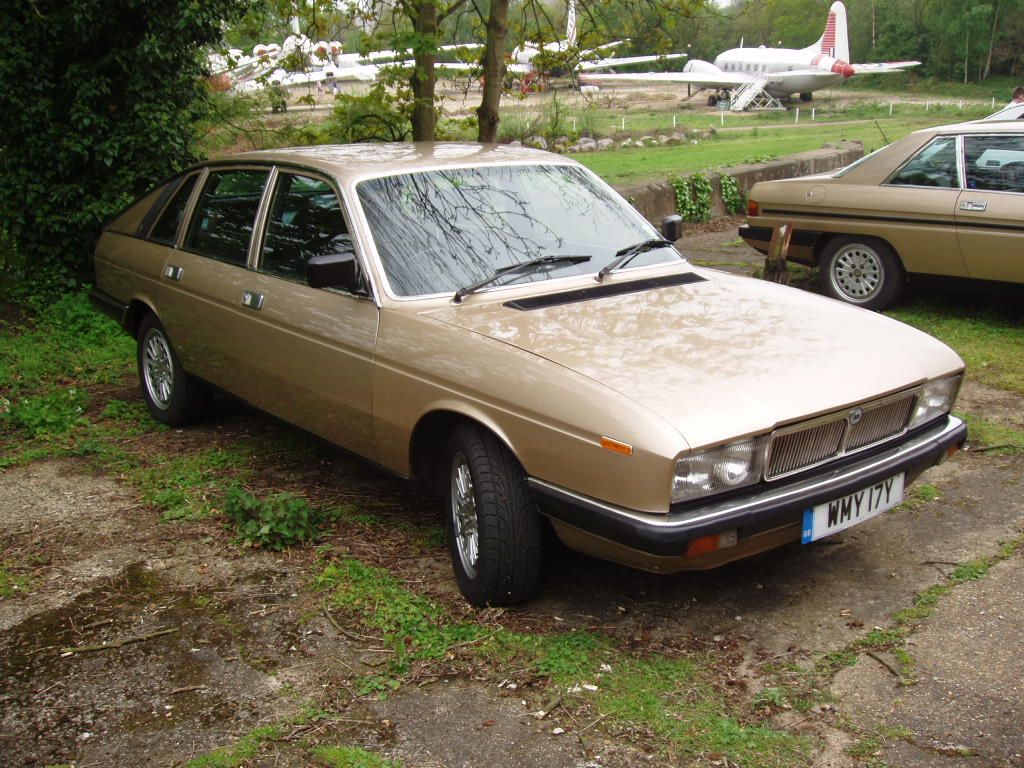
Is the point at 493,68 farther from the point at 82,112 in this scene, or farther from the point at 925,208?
the point at 925,208

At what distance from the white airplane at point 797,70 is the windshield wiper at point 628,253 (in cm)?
5516

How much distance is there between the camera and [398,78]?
862 centimetres

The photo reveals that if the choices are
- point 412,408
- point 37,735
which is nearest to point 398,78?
point 412,408

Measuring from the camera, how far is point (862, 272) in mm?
8375

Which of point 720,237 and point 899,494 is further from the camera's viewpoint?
point 720,237

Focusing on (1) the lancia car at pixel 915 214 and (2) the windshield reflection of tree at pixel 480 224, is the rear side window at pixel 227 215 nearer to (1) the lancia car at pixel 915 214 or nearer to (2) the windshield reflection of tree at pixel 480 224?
(2) the windshield reflection of tree at pixel 480 224

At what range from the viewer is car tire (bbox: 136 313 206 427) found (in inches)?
233

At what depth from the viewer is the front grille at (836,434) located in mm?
3408

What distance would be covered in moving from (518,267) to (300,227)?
1.16 metres

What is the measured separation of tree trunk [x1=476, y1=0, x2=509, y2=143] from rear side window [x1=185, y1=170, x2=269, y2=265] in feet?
12.6

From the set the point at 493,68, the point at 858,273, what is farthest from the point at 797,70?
the point at 858,273

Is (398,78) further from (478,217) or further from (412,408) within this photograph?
→ (412,408)

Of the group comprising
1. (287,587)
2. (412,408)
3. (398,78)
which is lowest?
(287,587)

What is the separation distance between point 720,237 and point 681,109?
4756 centimetres
